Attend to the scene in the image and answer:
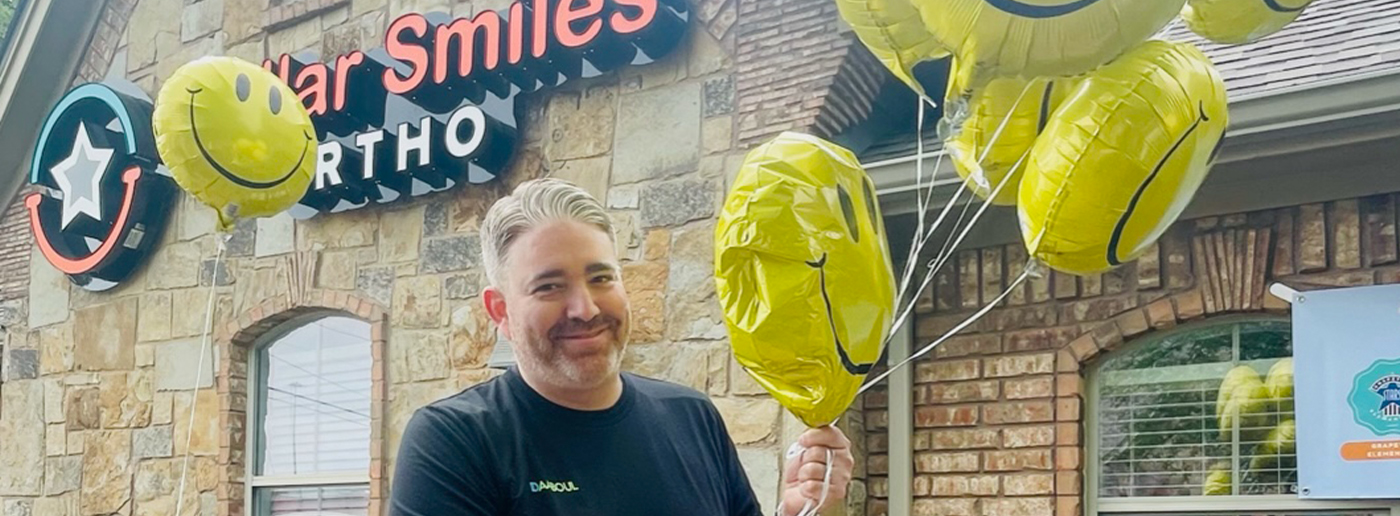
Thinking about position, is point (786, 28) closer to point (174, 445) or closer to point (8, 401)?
point (174, 445)

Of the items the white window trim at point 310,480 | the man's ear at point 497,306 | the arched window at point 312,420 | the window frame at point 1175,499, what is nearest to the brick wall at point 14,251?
the arched window at point 312,420

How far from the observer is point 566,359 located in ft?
6.06

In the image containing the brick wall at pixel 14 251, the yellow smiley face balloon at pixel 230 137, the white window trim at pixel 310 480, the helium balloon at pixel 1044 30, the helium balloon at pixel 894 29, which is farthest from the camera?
the brick wall at pixel 14 251

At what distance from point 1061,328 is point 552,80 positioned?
2.00 metres

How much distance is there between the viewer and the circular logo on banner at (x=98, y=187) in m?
5.84

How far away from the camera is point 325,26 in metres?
5.48

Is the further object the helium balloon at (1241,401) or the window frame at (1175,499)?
the helium balloon at (1241,401)

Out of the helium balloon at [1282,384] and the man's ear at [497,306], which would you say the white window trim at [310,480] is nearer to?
the helium balloon at [1282,384]

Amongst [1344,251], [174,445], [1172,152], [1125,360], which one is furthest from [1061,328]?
[174,445]

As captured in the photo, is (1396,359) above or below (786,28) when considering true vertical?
below

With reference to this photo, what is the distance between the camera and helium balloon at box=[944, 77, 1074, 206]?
1.99 m

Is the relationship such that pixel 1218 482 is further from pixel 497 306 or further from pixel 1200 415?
pixel 497 306

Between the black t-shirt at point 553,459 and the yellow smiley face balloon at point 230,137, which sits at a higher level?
the yellow smiley face balloon at point 230,137

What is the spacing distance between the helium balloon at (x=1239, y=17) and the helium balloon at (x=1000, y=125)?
0.77ft
